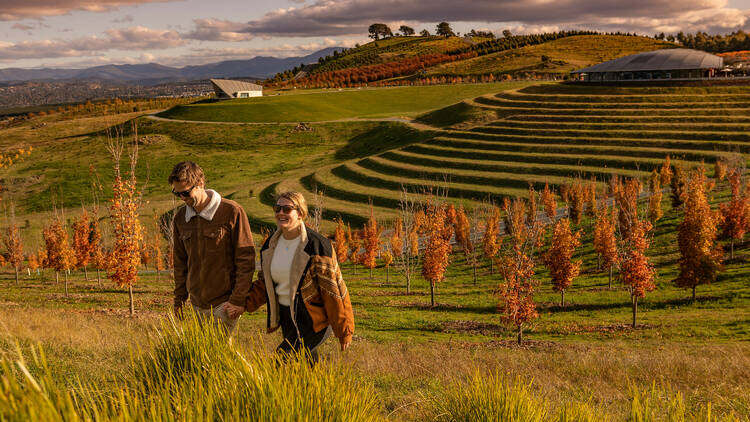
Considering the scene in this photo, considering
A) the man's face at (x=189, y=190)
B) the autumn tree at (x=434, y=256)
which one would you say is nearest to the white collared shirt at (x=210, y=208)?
the man's face at (x=189, y=190)

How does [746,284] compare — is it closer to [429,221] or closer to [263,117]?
[429,221]

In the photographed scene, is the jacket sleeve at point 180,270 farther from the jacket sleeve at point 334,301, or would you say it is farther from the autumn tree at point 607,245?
the autumn tree at point 607,245

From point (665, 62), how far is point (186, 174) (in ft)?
376

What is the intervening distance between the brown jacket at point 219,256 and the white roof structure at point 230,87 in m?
141

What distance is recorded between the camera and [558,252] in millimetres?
32719

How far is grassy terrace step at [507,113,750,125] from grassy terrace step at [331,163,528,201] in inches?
1033

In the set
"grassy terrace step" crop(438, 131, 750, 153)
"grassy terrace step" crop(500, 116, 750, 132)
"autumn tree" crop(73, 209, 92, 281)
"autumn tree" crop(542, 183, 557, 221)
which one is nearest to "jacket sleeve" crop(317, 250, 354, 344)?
"autumn tree" crop(73, 209, 92, 281)

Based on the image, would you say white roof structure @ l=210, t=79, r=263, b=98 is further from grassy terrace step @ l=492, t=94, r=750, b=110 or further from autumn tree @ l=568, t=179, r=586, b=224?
autumn tree @ l=568, t=179, r=586, b=224

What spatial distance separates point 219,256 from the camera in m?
6.67

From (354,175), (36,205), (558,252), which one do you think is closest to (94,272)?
(36,205)

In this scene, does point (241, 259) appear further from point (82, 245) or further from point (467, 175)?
point (467, 175)

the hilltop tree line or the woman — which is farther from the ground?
the hilltop tree line

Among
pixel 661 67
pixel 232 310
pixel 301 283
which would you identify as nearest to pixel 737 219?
pixel 301 283

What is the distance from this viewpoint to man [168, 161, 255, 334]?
6520mm
